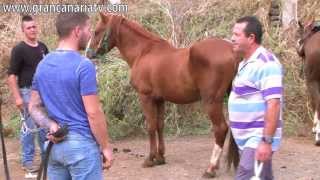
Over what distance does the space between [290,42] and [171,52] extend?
447cm

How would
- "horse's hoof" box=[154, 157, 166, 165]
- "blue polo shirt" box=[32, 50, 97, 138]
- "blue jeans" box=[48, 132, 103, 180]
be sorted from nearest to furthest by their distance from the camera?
"blue polo shirt" box=[32, 50, 97, 138] < "blue jeans" box=[48, 132, 103, 180] < "horse's hoof" box=[154, 157, 166, 165]

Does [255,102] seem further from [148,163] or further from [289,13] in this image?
[289,13]

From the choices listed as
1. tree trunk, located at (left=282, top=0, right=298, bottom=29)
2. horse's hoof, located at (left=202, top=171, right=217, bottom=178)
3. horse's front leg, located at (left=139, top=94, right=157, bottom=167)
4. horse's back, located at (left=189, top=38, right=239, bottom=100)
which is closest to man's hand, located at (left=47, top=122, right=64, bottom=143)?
horse's back, located at (left=189, top=38, right=239, bottom=100)

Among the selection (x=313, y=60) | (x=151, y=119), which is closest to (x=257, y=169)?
(x=151, y=119)

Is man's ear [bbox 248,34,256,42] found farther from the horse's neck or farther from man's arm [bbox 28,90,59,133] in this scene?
the horse's neck

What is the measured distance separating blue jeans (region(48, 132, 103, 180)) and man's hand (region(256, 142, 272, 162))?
44.3 inches

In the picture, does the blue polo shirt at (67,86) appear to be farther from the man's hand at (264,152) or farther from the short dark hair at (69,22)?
the man's hand at (264,152)

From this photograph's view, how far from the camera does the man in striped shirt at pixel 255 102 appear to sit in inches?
166

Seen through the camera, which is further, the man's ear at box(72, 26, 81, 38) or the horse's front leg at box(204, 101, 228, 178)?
the horse's front leg at box(204, 101, 228, 178)

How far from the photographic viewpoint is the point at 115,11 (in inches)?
543

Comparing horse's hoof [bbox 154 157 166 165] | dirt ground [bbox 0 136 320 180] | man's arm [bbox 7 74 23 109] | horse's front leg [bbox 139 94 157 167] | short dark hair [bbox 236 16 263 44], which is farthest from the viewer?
horse's hoof [bbox 154 157 166 165]

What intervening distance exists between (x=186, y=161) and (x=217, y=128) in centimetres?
119

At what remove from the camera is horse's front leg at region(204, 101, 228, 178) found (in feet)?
23.4

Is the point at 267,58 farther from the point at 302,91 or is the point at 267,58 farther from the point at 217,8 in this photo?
the point at 217,8
